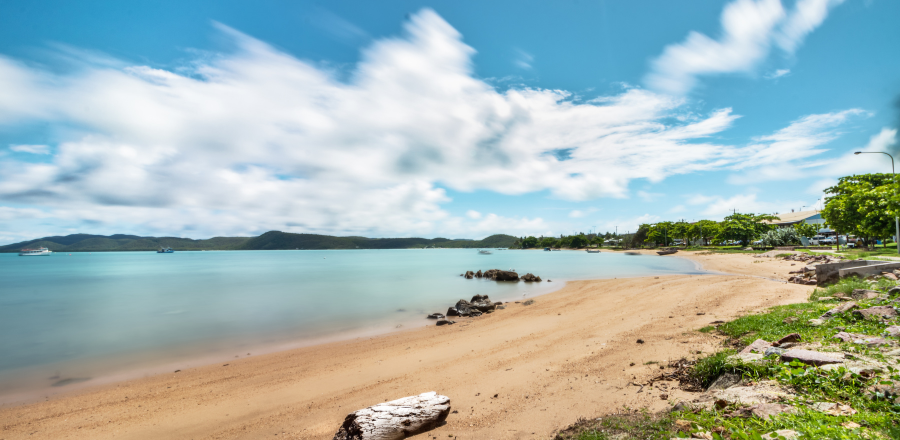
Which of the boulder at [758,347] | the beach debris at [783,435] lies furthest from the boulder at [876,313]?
the beach debris at [783,435]

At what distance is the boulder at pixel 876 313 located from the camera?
7.06m

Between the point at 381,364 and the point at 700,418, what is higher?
the point at 700,418

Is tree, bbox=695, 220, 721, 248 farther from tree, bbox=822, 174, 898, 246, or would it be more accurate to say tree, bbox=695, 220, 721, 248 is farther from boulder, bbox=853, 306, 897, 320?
boulder, bbox=853, 306, 897, 320

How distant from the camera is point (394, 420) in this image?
218 inches

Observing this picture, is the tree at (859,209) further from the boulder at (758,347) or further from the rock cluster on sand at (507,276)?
the boulder at (758,347)

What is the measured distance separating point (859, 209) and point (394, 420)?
119 feet

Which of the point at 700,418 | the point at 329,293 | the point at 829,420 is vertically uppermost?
the point at 829,420

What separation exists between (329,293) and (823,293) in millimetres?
31040

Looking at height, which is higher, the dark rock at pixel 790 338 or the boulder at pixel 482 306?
the dark rock at pixel 790 338

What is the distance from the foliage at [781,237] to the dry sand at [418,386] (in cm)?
7073

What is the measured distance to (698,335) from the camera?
911 cm

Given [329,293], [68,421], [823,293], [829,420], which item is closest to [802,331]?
[829,420]

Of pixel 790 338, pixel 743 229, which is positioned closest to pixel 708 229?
pixel 743 229

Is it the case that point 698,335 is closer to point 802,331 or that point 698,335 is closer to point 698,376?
point 802,331
